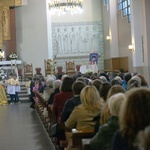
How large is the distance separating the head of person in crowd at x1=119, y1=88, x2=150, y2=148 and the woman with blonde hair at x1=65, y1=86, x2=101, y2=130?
7.67ft

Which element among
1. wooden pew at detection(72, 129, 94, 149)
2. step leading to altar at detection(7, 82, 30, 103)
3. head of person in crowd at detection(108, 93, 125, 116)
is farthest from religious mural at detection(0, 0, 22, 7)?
head of person in crowd at detection(108, 93, 125, 116)

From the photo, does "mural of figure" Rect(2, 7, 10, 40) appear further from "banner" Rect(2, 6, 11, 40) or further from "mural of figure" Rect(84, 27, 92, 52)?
"mural of figure" Rect(84, 27, 92, 52)

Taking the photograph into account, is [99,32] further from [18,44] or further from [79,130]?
[79,130]

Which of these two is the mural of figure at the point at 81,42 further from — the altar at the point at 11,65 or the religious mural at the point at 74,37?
the altar at the point at 11,65

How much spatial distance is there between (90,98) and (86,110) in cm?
28

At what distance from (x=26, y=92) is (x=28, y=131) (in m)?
12.7

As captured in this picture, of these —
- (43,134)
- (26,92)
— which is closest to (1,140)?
(43,134)

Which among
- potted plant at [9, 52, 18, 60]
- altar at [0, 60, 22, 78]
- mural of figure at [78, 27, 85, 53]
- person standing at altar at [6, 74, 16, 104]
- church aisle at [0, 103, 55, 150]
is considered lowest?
church aisle at [0, 103, 55, 150]

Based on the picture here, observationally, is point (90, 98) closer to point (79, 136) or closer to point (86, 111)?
point (86, 111)

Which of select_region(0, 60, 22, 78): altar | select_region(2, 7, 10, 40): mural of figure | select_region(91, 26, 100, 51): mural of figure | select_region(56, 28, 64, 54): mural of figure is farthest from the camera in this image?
select_region(91, 26, 100, 51): mural of figure

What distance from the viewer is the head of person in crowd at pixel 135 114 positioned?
2.50 meters

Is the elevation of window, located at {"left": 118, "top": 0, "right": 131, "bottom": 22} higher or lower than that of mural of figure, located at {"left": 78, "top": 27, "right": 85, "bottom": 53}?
higher

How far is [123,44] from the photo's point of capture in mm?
24344

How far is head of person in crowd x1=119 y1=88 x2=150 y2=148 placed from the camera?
2500 mm
